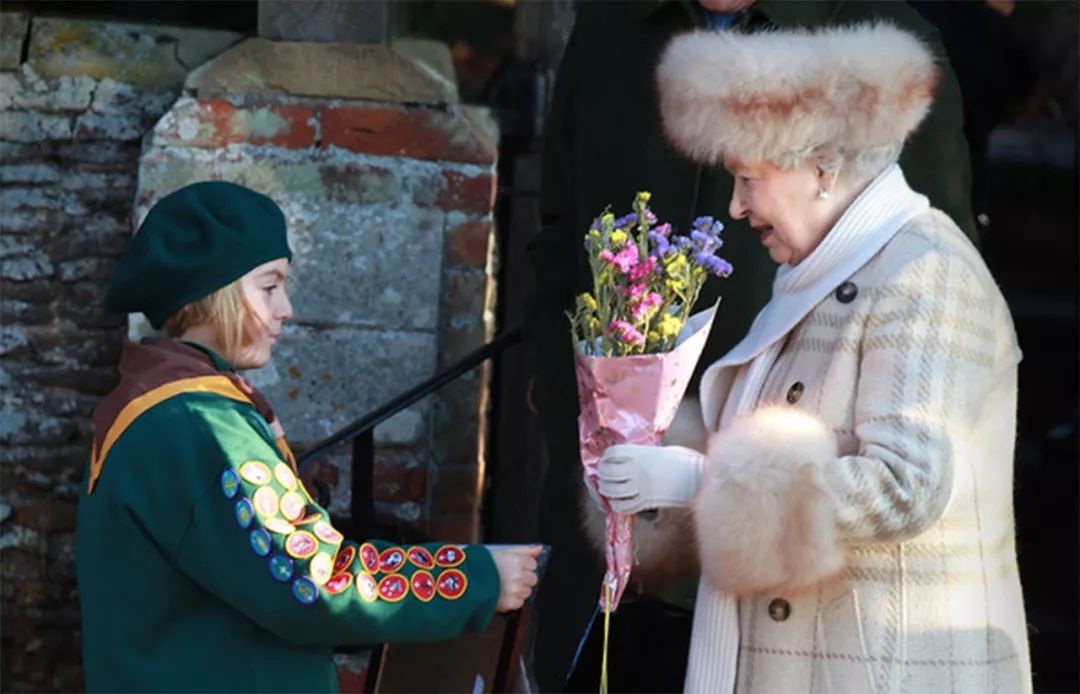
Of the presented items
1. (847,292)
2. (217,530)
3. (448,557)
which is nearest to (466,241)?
(448,557)

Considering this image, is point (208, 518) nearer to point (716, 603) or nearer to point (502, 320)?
point (716, 603)

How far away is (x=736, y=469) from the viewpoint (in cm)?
275

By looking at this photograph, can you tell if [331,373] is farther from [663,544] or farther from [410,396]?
[663,544]

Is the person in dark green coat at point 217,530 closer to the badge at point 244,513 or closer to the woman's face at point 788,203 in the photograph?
the badge at point 244,513

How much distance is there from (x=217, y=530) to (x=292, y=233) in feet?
5.08

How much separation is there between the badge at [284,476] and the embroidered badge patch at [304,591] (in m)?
0.14

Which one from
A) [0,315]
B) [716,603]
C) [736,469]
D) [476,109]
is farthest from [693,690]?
[0,315]

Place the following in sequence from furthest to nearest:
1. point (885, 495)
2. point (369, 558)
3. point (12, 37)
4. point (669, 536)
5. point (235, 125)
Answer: point (12, 37) → point (235, 125) → point (669, 536) → point (369, 558) → point (885, 495)

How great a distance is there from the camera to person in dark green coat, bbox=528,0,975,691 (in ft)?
12.7

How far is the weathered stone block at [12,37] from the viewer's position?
431 cm

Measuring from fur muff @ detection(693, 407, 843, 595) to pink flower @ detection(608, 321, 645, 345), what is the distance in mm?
192

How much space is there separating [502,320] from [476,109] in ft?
2.82

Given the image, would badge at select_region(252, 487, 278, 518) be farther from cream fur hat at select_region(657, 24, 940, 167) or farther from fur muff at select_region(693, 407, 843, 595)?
cream fur hat at select_region(657, 24, 940, 167)

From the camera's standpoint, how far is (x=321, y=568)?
109 inches
